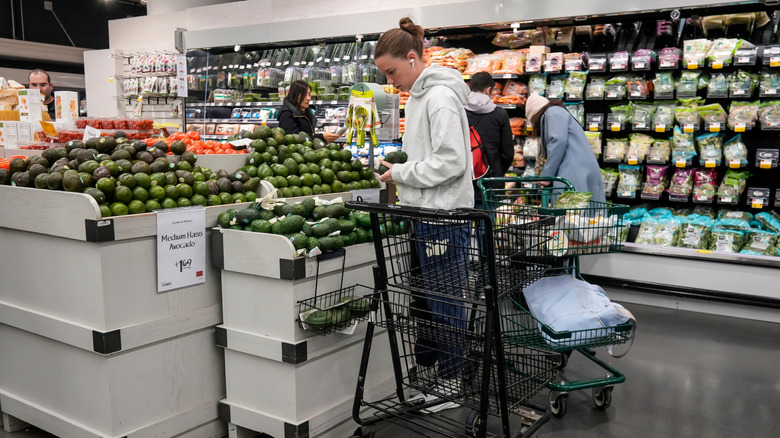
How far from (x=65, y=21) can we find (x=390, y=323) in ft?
51.3

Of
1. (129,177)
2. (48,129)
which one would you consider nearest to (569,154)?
(129,177)

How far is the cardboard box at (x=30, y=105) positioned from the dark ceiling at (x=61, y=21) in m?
8.00

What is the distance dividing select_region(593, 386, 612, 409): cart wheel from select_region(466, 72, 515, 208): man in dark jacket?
1.82 metres

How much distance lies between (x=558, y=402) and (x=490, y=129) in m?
2.28

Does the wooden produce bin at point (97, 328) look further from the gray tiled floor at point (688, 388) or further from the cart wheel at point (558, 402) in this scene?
the cart wheel at point (558, 402)

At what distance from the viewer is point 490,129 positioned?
4586 millimetres

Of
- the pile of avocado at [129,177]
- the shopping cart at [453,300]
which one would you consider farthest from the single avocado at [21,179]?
the shopping cart at [453,300]

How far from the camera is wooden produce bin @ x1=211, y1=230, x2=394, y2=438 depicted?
2.49 metres

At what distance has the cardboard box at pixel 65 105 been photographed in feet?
20.8

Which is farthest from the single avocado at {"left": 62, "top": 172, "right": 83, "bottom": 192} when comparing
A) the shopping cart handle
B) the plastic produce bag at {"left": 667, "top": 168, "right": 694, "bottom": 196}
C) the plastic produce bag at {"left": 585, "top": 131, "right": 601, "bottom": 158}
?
the plastic produce bag at {"left": 667, "top": 168, "right": 694, "bottom": 196}

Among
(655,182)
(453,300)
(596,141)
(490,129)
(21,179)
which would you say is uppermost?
(490,129)

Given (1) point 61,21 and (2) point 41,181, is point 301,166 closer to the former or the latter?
(2) point 41,181

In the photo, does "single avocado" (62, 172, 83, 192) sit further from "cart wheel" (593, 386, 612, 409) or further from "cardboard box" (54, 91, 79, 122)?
"cardboard box" (54, 91, 79, 122)

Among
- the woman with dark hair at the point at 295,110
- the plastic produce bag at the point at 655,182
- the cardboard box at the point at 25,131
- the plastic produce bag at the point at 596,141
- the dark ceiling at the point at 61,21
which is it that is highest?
the dark ceiling at the point at 61,21
